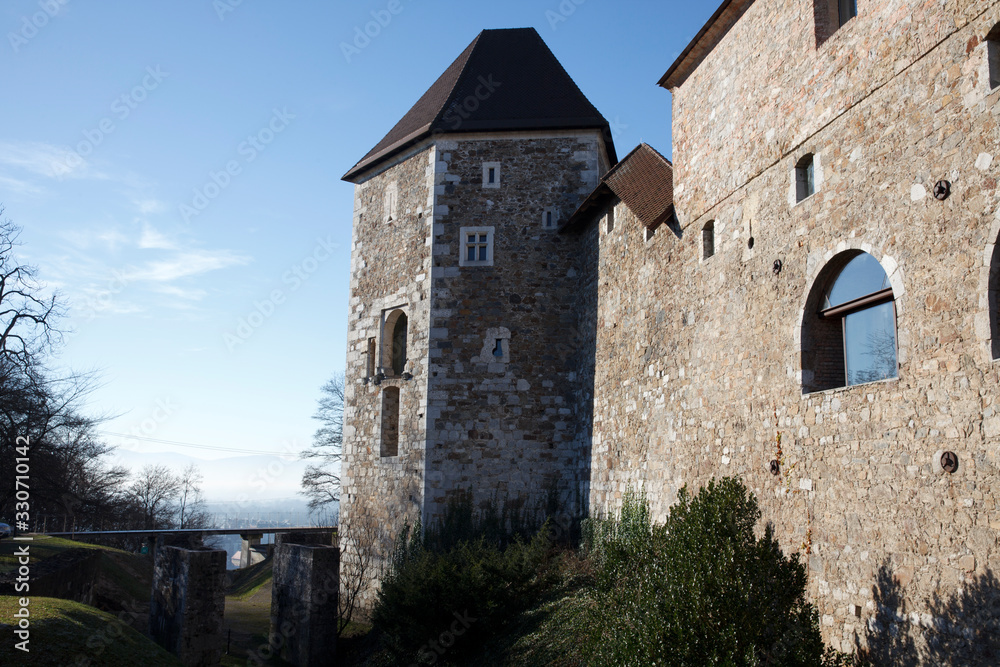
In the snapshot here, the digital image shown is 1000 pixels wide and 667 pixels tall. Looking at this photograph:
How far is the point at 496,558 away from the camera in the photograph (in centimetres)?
1296

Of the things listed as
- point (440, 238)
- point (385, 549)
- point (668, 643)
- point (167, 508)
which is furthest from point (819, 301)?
point (167, 508)

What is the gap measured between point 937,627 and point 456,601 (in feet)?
24.6

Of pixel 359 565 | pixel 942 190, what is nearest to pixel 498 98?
pixel 359 565

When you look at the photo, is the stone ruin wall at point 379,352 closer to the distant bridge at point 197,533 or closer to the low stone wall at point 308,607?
the low stone wall at point 308,607

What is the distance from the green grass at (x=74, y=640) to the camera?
9.38 metres

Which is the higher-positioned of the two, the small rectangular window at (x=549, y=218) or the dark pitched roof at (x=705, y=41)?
the dark pitched roof at (x=705, y=41)

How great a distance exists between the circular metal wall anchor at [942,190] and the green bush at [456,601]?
8634mm

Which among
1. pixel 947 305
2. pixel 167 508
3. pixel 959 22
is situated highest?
pixel 959 22

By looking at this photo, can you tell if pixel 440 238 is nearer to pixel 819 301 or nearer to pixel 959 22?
pixel 819 301

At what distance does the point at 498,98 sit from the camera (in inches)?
693

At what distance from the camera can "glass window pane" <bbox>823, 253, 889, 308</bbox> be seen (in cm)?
749

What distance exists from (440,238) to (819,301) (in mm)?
9588

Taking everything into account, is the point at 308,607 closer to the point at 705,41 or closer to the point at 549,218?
the point at 549,218

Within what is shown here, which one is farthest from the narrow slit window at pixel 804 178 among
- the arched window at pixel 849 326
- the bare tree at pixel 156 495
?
the bare tree at pixel 156 495
